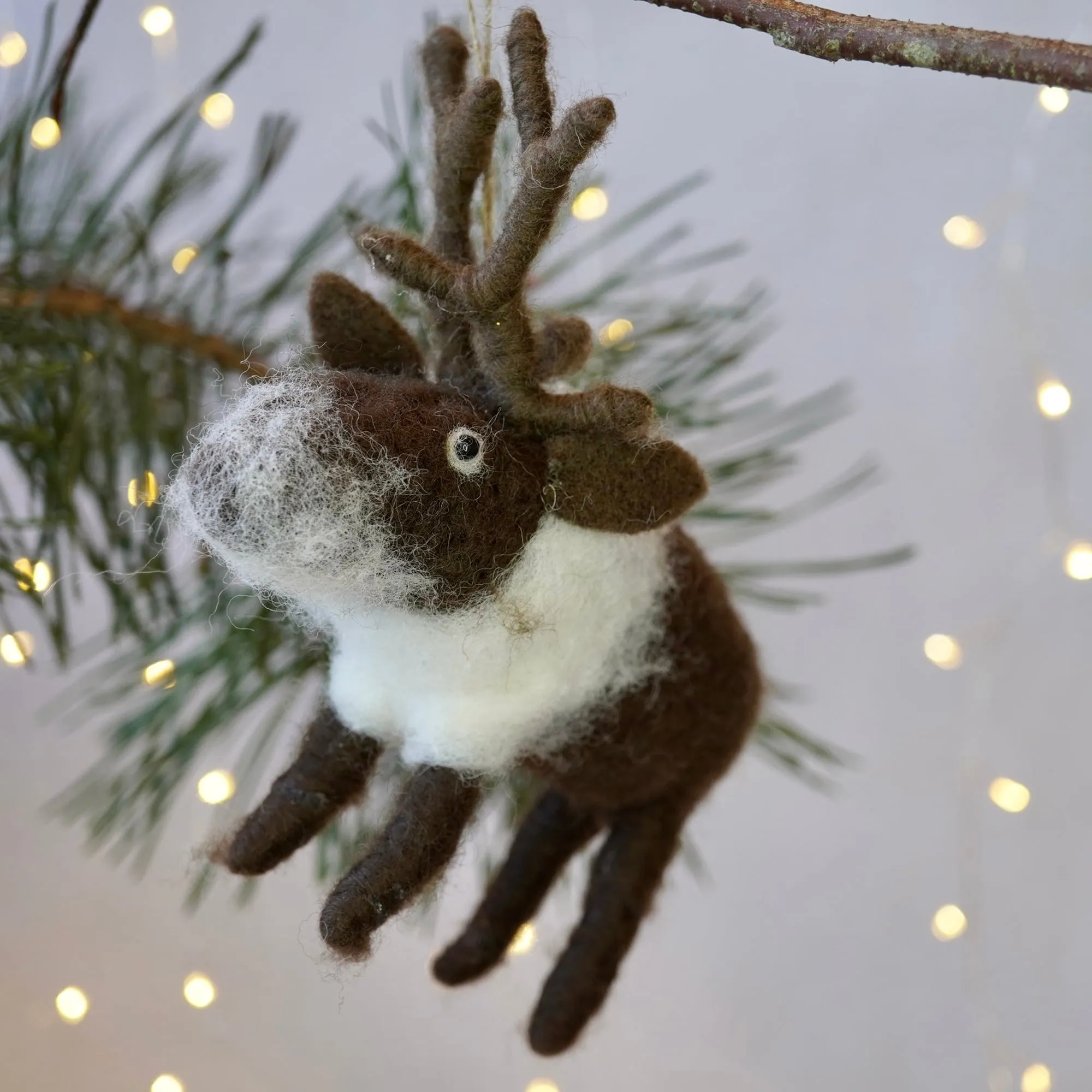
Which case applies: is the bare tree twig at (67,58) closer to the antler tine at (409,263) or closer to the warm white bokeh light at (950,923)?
the antler tine at (409,263)

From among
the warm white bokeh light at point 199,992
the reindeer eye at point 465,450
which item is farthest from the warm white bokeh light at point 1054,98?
the warm white bokeh light at point 199,992

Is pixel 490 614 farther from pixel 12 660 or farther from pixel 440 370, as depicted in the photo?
pixel 12 660

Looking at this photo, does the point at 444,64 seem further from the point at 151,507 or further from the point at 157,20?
the point at 157,20

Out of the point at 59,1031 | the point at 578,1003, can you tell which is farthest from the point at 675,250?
the point at 59,1031

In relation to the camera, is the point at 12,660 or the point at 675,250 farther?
the point at 675,250

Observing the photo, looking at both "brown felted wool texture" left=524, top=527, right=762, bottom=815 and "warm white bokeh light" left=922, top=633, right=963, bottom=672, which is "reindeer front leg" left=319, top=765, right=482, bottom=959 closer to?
"brown felted wool texture" left=524, top=527, right=762, bottom=815

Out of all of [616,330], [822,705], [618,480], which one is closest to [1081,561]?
[822,705]
